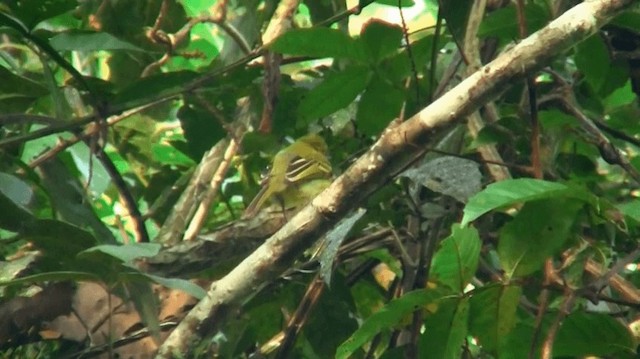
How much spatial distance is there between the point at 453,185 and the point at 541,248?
0.10m

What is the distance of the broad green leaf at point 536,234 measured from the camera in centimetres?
87

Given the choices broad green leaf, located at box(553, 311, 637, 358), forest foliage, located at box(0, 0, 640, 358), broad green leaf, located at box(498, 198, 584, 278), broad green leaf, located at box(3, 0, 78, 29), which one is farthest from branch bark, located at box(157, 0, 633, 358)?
broad green leaf, located at box(3, 0, 78, 29)

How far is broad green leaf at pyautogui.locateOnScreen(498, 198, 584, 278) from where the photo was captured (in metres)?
0.87

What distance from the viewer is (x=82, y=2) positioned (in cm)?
134

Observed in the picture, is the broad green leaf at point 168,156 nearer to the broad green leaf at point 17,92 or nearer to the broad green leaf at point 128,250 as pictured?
the broad green leaf at point 17,92

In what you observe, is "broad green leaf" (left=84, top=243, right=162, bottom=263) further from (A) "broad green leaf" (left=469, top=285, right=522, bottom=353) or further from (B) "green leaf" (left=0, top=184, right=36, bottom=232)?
(A) "broad green leaf" (left=469, top=285, right=522, bottom=353)

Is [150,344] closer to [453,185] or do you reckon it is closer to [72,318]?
[72,318]

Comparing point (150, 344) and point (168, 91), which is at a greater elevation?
point (168, 91)

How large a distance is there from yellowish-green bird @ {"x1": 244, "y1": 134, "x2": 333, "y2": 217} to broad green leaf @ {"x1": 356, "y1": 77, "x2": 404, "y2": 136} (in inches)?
3.4

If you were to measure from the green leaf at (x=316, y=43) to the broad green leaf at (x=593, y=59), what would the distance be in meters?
0.27

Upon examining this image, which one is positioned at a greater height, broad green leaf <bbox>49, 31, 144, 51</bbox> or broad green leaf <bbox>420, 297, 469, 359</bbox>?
broad green leaf <bbox>49, 31, 144, 51</bbox>

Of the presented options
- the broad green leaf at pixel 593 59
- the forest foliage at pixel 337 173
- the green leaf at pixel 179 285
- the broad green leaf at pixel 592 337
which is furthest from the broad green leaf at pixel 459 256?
the broad green leaf at pixel 593 59

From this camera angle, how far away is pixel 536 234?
881 millimetres

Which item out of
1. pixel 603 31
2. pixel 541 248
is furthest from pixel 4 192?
pixel 603 31
